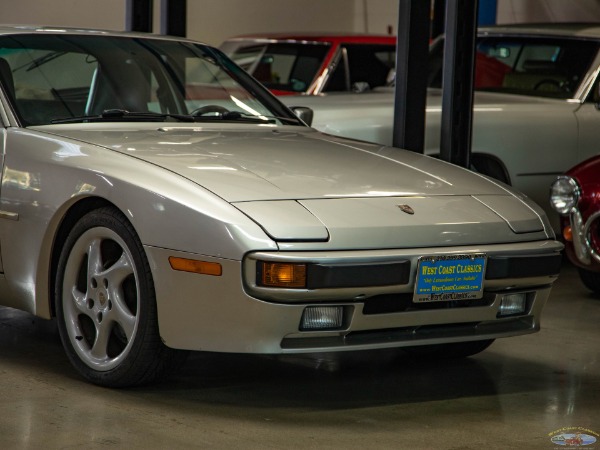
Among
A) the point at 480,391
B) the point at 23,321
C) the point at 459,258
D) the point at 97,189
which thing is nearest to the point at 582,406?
the point at 480,391

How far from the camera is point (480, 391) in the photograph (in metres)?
4.44

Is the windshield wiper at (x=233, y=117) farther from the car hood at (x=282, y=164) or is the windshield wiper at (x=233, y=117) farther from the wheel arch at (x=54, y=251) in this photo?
the wheel arch at (x=54, y=251)

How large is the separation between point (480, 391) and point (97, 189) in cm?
159

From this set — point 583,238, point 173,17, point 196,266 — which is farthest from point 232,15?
point 196,266

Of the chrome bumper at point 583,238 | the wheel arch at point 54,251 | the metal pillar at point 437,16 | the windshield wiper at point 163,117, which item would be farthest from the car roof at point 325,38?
the wheel arch at point 54,251

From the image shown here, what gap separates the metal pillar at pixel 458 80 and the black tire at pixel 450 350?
79.6 inches

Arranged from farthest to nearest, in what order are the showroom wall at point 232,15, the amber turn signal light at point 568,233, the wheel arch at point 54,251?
the showroom wall at point 232,15 → the amber turn signal light at point 568,233 → the wheel arch at point 54,251

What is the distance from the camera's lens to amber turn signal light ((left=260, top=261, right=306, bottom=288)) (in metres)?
3.78

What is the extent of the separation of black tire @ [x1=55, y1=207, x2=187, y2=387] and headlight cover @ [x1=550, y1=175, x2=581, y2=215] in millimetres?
2944

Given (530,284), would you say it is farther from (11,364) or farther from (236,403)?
(11,364)

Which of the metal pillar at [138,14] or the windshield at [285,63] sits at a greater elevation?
the metal pillar at [138,14]

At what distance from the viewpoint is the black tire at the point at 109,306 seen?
4047 mm

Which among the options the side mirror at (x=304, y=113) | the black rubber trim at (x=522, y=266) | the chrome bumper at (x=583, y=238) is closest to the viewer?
the black rubber trim at (x=522, y=266)

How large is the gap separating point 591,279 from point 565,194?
62cm
